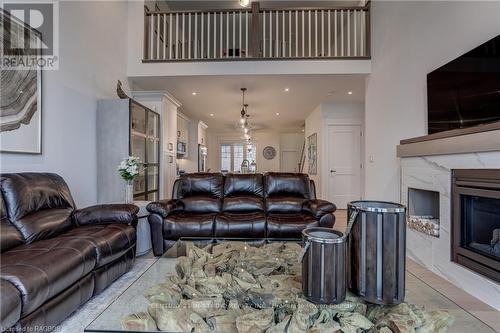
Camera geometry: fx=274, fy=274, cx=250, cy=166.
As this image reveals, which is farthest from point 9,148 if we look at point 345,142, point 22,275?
point 345,142

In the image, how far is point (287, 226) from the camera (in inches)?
120

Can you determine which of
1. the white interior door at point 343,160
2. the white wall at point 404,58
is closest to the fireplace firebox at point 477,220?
the white wall at point 404,58

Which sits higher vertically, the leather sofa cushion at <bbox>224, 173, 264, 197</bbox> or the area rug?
the leather sofa cushion at <bbox>224, 173, 264, 197</bbox>

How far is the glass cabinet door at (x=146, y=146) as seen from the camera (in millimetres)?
4195

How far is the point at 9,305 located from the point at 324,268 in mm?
1507

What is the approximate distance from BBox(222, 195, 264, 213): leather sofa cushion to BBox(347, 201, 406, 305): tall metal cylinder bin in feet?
8.09

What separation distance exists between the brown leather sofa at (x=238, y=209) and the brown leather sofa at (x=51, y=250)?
47 cm

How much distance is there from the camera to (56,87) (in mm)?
3113

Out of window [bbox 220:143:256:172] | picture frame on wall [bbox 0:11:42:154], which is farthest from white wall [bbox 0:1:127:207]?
window [bbox 220:143:256:172]

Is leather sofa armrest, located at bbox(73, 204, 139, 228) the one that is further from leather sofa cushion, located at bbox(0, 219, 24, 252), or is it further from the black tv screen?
the black tv screen

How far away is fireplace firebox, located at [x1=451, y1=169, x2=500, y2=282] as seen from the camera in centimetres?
210

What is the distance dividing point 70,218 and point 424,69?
4116mm

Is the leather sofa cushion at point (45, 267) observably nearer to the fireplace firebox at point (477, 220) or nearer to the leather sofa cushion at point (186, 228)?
the leather sofa cushion at point (186, 228)

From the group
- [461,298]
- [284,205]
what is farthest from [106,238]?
[461,298]
